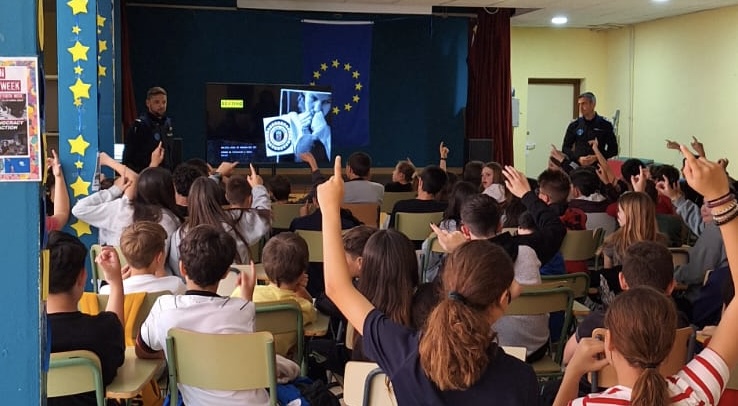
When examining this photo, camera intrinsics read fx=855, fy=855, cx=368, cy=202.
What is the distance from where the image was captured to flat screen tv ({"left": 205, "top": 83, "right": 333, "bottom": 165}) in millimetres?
9828

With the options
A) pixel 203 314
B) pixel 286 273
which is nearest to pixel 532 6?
pixel 286 273

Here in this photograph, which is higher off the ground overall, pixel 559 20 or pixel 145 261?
pixel 559 20

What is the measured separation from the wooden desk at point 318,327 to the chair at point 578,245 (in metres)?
1.95

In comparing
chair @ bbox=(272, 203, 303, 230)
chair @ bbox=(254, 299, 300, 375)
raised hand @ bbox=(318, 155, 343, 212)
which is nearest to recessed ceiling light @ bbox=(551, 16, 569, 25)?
chair @ bbox=(272, 203, 303, 230)

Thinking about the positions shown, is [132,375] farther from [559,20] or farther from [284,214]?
[559,20]

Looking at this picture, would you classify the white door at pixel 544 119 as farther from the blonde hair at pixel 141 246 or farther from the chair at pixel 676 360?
the chair at pixel 676 360

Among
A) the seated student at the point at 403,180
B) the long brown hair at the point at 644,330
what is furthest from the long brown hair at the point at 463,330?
the seated student at the point at 403,180

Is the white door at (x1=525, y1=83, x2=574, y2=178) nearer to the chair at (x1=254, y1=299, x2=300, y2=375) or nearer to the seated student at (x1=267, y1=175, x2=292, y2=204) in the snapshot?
the seated student at (x1=267, y1=175, x2=292, y2=204)

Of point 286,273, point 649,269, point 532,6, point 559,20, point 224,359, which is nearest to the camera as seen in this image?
point 224,359

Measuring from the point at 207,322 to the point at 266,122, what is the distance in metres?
7.33

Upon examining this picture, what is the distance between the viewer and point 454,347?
71.1 inches

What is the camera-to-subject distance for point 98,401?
2.59m

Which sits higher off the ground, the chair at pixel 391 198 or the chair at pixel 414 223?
the chair at pixel 391 198

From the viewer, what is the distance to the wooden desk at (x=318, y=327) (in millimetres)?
3417
